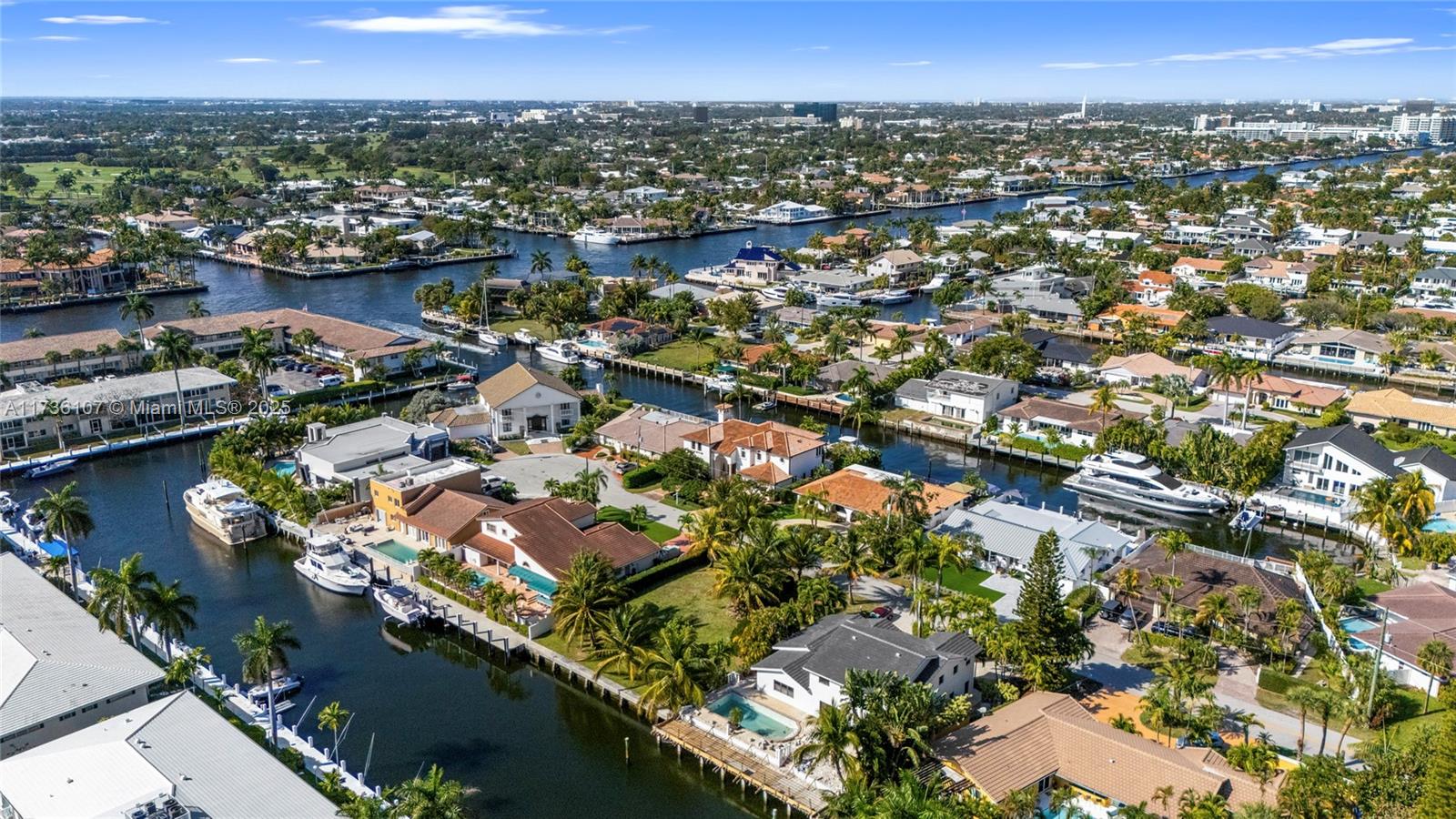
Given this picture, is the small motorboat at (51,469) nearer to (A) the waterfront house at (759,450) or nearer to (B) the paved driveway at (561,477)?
(B) the paved driveway at (561,477)

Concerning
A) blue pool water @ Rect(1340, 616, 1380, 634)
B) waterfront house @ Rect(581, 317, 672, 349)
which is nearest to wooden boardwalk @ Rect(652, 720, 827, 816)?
blue pool water @ Rect(1340, 616, 1380, 634)

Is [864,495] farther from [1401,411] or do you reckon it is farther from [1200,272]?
[1200,272]

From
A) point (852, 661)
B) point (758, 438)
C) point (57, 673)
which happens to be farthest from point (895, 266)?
point (57, 673)

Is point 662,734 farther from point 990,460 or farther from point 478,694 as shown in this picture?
point 990,460

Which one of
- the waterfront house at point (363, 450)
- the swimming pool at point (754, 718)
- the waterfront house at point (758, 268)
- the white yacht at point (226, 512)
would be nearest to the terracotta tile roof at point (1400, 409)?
the swimming pool at point (754, 718)

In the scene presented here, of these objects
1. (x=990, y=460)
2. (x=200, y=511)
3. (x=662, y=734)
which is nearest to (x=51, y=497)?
(x=200, y=511)
